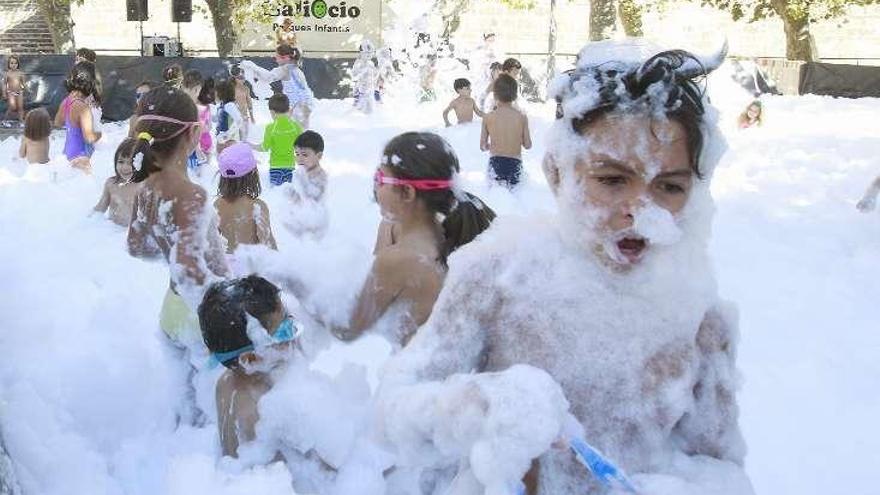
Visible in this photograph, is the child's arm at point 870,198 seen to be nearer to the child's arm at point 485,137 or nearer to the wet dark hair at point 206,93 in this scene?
the child's arm at point 485,137

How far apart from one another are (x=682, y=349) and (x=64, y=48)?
26.4 m

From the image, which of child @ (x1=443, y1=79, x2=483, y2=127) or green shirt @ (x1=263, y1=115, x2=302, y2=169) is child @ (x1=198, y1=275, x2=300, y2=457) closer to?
green shirt @ (x1=263, y1=115, x2=302, y2=169)

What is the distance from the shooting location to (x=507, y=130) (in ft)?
31.0

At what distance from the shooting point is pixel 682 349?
181 cm

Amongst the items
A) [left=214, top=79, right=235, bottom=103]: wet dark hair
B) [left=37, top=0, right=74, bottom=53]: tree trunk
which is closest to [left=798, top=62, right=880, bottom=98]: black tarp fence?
[left=214, top=79, right=235, bottom=103]: wet dark hair

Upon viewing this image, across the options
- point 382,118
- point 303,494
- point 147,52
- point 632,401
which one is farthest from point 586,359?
point 147,52

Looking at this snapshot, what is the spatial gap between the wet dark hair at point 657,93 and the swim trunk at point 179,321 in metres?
2.43

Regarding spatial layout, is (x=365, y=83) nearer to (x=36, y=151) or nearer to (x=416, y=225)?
(x=36, y=151)

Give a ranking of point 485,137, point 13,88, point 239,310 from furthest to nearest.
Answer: point 13,88 < point 485,137 < point 239,310

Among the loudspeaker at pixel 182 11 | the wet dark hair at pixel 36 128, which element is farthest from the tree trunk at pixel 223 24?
the wet dark hair at pixel 36 128

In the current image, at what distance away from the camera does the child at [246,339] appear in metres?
2.83

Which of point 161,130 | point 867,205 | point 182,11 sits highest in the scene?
point 182,11

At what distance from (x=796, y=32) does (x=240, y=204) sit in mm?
26339

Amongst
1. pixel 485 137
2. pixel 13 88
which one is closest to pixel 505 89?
pixel 485 137
